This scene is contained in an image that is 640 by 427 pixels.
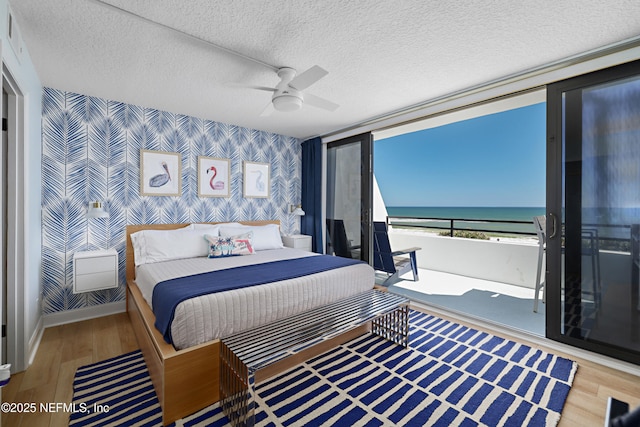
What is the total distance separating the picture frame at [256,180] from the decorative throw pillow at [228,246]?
1135 millimetres

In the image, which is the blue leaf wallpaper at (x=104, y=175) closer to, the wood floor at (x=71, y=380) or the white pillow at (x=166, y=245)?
the white pillow at (x=166, y=245)

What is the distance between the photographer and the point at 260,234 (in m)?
3.95

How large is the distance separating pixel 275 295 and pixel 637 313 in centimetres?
277

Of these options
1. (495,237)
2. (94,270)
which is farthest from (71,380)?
(495,237)

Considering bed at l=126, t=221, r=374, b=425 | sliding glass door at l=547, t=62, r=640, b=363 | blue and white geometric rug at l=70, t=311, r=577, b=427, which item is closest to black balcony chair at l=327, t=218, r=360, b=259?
bed at l=126, t=221, r=374, b=425

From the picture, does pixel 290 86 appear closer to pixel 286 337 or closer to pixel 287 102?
pixel 287 102

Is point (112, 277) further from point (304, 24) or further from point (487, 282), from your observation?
point (487, 282)

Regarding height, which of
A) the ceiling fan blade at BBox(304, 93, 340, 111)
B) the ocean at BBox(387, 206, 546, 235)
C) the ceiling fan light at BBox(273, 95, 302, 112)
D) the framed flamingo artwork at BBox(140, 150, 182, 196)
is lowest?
the ocean at BBox(387, 206, 546, 235)

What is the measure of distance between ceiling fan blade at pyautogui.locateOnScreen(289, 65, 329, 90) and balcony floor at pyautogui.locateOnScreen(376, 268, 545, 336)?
2.89m

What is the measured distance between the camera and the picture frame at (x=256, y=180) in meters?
4.46

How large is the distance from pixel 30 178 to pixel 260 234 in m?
2.34

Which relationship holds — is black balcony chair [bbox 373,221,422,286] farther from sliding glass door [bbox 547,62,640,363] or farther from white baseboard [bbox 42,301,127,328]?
white baseboard [bbox 42,301,127,328]

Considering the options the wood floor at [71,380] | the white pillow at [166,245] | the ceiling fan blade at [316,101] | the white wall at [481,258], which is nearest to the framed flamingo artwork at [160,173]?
the white pillow at [166,245]

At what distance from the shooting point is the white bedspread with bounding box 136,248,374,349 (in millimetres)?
1776
